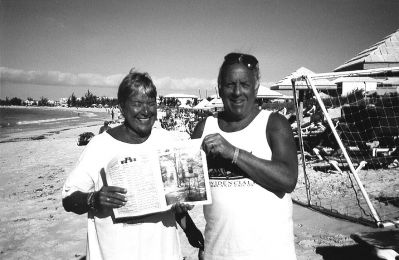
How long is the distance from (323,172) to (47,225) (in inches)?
316

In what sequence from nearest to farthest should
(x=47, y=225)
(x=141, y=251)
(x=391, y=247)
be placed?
(x=141, y=251) → (x=391, y=247) → (x=47, y=225)

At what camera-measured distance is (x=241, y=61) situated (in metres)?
Answer: 1.73

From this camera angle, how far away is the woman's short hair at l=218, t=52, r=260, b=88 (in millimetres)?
1735

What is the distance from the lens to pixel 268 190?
1.60 m

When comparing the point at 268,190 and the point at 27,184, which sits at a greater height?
the point at 268,190

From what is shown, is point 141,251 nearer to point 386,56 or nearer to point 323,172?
point 386,56

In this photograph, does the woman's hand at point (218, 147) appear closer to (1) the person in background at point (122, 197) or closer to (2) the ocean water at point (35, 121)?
(1) the person in background at point (122, 197)

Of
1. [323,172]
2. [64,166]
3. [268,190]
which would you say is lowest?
[64,166]

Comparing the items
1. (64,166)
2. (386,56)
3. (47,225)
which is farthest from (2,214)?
(386,56)

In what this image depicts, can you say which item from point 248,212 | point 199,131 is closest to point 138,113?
point 199,131

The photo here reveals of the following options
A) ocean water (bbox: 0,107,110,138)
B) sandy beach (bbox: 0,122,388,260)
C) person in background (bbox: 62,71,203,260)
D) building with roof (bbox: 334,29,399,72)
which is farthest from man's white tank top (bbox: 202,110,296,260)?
ocean water (bbox: 0,107,110,138)

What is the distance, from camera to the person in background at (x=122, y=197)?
1703 mm

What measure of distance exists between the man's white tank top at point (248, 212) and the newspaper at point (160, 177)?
117mm

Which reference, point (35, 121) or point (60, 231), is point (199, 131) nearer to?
point (60, 231)
